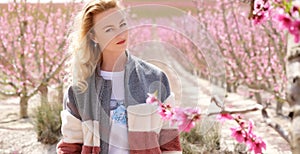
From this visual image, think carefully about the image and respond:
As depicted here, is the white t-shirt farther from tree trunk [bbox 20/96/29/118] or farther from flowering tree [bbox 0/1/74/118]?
tree trunk [bbox 20/96/29/118]

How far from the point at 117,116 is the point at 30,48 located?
459cm

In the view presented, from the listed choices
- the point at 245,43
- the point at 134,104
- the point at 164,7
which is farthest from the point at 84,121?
the point at 245,43

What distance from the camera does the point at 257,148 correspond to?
1.33 meters

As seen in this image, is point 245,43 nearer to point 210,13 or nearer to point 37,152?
point 210,13

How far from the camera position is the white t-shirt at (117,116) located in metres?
1.96

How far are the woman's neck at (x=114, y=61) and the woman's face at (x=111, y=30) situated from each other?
0.04 metres

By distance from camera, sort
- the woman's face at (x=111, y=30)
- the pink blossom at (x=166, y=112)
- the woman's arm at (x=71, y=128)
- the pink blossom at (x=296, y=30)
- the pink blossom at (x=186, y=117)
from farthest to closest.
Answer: the woman's arm at (x=71, y=128) → the woman's face at (x=111, y=30) → the pink blossom at (x=166, y=112) → the pink blossom at (x=186, y=117) → the pink blossom at (x=296, y=30)

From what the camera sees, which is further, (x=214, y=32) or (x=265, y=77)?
(x=214, y=32)

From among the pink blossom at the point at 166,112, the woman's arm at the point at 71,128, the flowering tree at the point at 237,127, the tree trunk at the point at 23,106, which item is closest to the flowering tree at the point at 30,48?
the tree trunk at the point at 23,106

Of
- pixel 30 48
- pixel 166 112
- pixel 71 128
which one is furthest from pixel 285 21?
pixel 30 48

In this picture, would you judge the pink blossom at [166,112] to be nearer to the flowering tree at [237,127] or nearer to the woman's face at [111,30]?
the flowering tree at [237,127]

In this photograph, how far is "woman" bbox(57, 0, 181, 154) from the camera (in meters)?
1.92

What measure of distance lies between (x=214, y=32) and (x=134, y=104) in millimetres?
6123

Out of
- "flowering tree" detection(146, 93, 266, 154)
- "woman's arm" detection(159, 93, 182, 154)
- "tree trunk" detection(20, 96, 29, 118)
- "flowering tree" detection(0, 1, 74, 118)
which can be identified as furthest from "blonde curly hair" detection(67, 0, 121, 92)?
"tree trunk" detection(20, 96, 29, 118)
